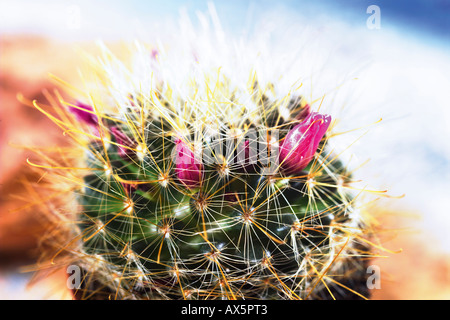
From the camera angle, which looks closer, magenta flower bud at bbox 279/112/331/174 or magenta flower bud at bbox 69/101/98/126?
magenta flower bud at bbox 279/112/331/174

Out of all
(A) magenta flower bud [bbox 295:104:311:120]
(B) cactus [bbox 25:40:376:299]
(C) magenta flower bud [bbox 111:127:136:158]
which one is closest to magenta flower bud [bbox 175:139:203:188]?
(B) cactus [bbox 25:40:376:299]

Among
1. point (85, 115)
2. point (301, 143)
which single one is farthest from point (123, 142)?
point (301, 143)

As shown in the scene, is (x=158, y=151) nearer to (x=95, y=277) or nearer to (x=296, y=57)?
(x=95, y=277)

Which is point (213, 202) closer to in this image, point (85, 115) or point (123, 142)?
point (123, 142)

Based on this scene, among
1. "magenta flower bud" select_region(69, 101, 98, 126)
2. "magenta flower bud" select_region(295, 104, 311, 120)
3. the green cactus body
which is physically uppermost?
"magenta flower bud" select_region(69, 101, 98, 126)

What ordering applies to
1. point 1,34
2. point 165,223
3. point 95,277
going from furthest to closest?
point 1,34
point 95,277
point 165,223

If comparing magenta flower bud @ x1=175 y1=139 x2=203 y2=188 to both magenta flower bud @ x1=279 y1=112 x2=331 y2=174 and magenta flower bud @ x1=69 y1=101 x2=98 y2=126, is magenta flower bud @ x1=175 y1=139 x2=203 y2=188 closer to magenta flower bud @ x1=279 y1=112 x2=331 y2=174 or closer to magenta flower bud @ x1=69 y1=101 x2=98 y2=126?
magenta flower bud @ x1=279 y1=112 x2=331 y2=174

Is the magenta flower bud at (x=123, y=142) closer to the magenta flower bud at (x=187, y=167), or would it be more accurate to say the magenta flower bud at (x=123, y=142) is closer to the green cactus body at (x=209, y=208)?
the green cactus body at (x=209, y=208)

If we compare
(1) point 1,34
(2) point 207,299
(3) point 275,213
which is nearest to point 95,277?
(2) point 207,299
